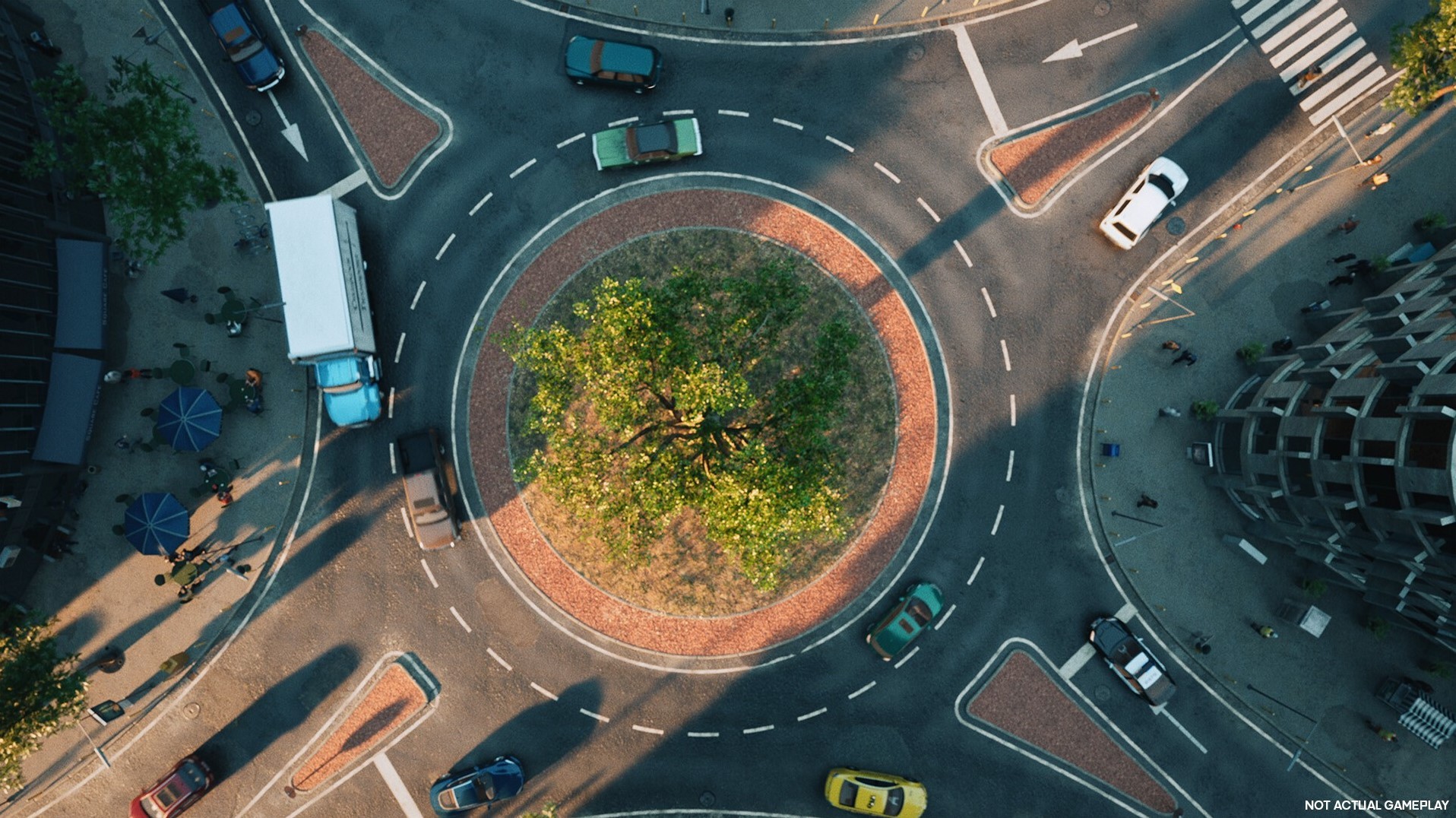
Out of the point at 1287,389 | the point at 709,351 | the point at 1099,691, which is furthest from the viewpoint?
the point at 1099,691

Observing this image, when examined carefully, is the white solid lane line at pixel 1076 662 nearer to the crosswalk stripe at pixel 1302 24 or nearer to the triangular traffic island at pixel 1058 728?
the triangular traffic island at pixel 1058 728

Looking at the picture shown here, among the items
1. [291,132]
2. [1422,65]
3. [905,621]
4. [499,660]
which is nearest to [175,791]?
→ [499,660]

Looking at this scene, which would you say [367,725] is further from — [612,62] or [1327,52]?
[1327,52]

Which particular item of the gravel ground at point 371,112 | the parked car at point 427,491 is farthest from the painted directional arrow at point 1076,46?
the parked car at point 427,491

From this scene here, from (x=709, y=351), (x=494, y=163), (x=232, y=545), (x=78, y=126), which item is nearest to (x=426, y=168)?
(x=494, y=163)

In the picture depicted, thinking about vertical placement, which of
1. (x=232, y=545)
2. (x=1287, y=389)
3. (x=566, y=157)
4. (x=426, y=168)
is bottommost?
(x=1287, y=389)

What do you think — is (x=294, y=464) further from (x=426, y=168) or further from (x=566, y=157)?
(x=566, y=157)
